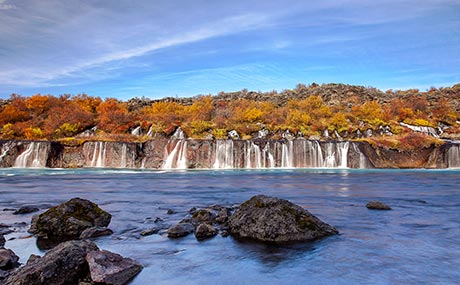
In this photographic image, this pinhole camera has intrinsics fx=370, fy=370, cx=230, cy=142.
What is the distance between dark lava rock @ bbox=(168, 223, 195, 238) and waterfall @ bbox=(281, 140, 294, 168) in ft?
96.1

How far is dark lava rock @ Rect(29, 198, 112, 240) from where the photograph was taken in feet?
26.6

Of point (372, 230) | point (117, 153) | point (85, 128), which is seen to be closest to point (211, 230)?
point (372, 230)

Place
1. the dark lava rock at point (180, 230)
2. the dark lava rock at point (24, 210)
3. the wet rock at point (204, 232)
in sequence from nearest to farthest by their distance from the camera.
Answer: the wet rock at point (204, 232) → the dark lava rock at point (180, 230) → the dark lava rock at point (24, 210)

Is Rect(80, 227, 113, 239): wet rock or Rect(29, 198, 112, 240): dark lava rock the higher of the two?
Rect(29, 198, 112, 240): dark lava rock

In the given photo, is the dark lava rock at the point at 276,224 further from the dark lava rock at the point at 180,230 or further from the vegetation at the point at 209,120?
the vegetation at the point at 209,120

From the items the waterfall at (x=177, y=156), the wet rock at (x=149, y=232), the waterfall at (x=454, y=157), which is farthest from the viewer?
the waterfall at (x=177, y=156)

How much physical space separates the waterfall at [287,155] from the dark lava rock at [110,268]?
3207 centimetres

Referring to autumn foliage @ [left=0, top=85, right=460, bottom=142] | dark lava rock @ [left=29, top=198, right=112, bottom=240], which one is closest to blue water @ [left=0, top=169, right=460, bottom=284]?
dark lava rock @ [left=29, top=198, right=112, bottom=240]

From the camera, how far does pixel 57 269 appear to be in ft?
16.9

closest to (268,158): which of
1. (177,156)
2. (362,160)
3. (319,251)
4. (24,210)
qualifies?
(177,156)

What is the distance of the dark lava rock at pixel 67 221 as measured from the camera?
26.6ft

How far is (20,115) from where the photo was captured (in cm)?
5612

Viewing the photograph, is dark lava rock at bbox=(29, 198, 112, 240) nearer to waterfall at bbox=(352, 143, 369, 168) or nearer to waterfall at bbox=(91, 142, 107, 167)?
waterfall at bbox=(91, 142, 107, 167)

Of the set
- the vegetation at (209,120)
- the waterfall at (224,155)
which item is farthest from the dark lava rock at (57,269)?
the vegetation at (209,120)
